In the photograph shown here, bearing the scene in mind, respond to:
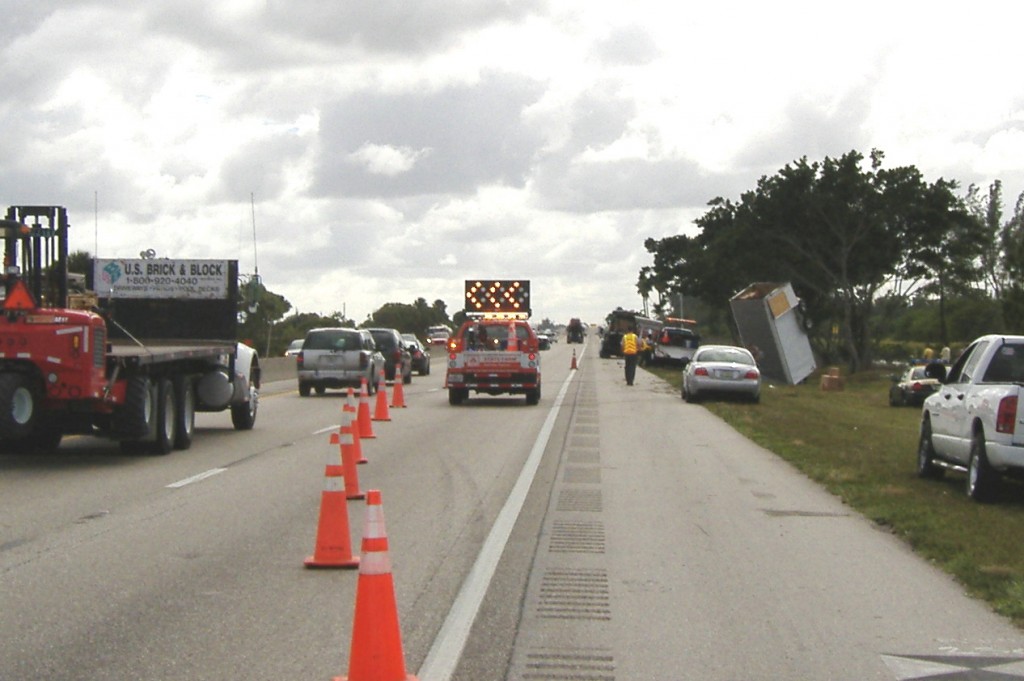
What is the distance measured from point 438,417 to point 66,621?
19.2 m

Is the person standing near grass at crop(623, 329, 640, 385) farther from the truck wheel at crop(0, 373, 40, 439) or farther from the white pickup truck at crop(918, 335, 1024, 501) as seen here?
the truck wheel at crop(0, 373, 40, 439)

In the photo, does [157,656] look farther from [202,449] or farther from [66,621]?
[202,449]

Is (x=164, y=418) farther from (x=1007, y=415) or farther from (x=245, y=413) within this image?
(x=1007, y=415)

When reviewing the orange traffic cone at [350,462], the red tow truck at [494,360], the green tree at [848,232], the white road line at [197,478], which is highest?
the green tree at [848,232]

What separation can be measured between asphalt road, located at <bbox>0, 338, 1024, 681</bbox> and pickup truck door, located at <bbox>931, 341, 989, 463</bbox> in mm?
1464

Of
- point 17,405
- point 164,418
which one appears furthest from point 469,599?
point 164,418

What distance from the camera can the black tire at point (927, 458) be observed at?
1639cm

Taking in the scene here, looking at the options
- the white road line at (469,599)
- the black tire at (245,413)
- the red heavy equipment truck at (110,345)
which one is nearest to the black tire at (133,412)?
the red heavy equipment truck at (110,345)

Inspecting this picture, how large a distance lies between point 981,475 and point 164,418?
1005cm

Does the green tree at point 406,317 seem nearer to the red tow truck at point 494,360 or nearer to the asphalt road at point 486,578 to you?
the red tow truck at point 494,360

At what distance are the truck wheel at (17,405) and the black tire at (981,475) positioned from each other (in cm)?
1015

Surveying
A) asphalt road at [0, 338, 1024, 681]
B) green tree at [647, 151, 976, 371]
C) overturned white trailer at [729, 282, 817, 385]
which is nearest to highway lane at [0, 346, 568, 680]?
asphalt road at [0, 338, 1024, 681]

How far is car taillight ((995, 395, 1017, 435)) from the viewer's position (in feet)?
43.6

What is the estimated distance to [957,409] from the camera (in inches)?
588
